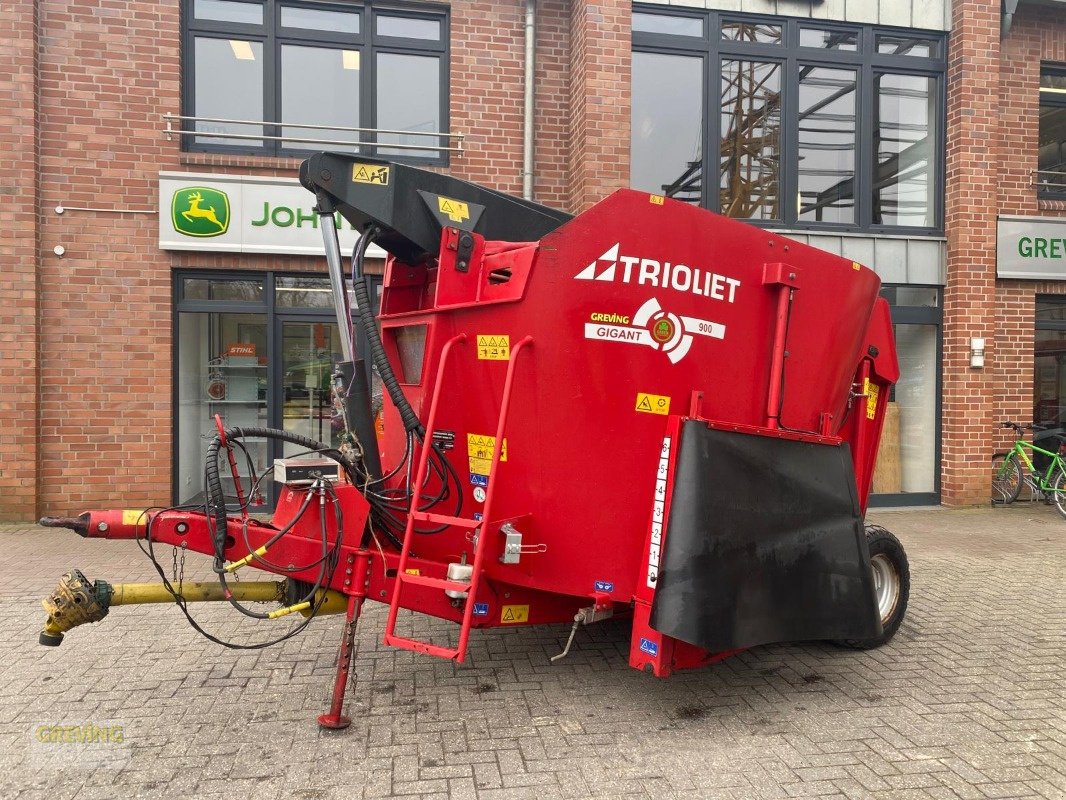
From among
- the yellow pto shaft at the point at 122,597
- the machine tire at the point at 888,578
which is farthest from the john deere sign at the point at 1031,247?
the yellow pto shaft at the point at 122,597

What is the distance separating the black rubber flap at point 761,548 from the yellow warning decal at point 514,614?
70 centimetres

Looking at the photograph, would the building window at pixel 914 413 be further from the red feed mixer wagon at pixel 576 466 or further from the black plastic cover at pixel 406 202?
the black plastic cover at pixel 406 202

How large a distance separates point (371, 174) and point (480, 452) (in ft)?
4.69

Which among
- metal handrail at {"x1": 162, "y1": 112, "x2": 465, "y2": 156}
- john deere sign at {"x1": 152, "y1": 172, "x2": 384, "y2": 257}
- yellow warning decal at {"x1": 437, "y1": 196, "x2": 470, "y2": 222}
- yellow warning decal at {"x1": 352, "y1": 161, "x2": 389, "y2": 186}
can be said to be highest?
metal handrail at {"x1": 162, "y1": 112, "x2": 465, "y2": 156}

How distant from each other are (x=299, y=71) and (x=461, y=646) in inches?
285

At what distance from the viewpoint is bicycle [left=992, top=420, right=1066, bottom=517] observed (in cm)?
880

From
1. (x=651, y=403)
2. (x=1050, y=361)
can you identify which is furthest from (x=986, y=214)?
(x=651, y=403)

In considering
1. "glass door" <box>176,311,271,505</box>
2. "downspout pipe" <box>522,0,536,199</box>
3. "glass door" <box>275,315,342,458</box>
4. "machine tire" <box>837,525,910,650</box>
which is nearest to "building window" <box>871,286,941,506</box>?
"downspout pipe" <box>522,0,536,199</box>

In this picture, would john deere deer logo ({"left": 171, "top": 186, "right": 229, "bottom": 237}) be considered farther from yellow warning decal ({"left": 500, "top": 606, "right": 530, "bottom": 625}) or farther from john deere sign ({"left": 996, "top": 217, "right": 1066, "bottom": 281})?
john deere sign ({"left": 996, "top": 217, "right": 1066, "bottom": 281})

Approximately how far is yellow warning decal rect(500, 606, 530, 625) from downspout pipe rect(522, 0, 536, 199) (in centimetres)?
573

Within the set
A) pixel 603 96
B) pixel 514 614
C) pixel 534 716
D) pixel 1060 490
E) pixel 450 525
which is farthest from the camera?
pixel 1060 490

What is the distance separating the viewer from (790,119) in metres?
8.94

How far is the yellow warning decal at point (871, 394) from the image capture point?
4.48m

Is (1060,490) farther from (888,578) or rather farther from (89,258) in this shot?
(89,258)
